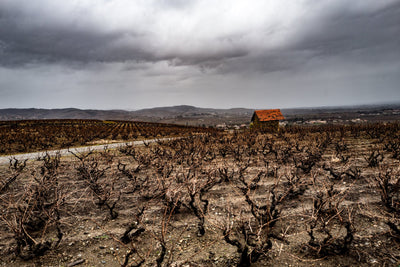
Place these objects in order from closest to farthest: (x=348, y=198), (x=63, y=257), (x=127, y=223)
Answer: (x=63, y=257)
(x=127, y=223)
(x=348, y=198)

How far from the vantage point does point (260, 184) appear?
22.5 ft

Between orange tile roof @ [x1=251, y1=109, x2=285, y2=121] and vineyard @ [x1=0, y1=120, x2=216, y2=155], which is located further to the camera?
orange tile roof @ [x1=251, y1=109, x2=285, y2=121]

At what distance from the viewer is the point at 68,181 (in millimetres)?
7477

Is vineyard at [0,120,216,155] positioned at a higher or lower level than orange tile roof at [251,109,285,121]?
lower

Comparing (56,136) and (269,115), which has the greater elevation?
(269,115)

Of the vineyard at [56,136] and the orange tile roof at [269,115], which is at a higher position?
the orange tile roof at [269,115]

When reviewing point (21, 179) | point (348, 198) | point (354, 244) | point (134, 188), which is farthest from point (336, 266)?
point (21, 179)

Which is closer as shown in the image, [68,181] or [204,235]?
[204,235]

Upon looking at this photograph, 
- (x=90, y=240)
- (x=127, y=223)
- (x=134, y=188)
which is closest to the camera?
(x=90, y=240)

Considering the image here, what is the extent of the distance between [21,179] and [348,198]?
12082 millimetres

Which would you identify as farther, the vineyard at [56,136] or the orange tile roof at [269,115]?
the orange tile roof at [269,115]

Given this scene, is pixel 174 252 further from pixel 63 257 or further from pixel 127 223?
pixel 63 257

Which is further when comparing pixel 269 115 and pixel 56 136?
pixel 269 115

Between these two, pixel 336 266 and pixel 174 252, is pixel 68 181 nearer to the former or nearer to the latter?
pixel 174 252
